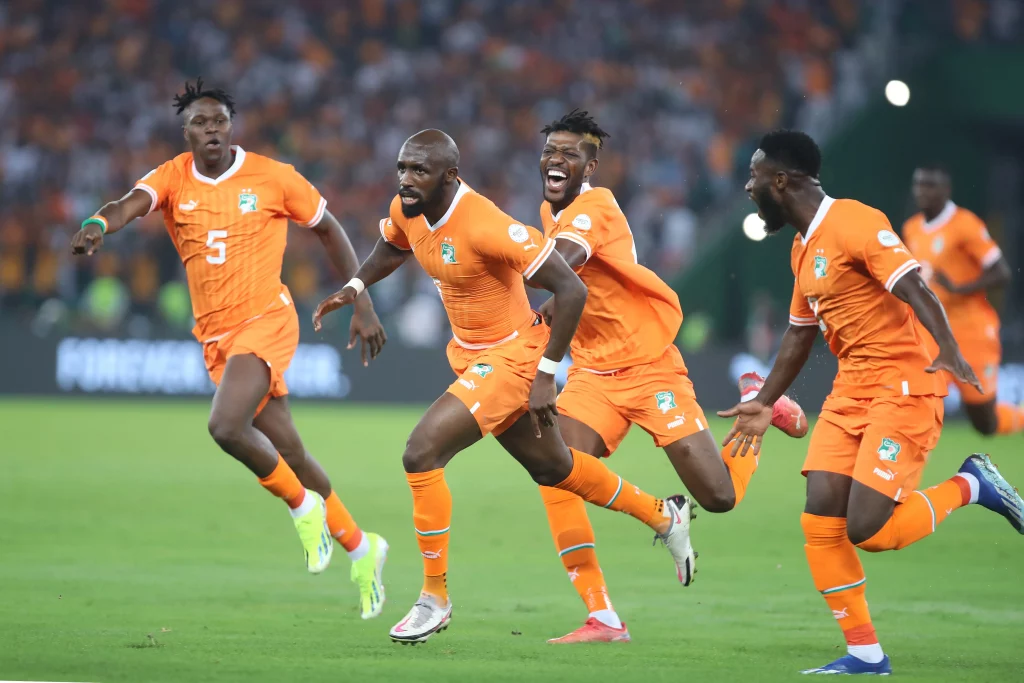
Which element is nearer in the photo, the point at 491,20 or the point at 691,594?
the point at 691,594

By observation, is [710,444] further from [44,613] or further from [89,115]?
[89,115]

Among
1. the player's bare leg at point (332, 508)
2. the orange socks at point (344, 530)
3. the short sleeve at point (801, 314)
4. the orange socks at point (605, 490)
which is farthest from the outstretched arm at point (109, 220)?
the short sleeve at point (801, 314)

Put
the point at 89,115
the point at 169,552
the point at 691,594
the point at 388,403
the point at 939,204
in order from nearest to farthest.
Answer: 1. the point at 691,594
2. the point at 169,552
3. the point at 939,204
4. the point at 388,403
5. the point at 89,115

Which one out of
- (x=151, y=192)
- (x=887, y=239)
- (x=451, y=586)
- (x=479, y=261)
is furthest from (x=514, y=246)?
(x=451, y=586)

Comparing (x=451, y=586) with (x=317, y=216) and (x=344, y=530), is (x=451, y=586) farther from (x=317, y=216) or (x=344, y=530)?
(x=317, y=216)

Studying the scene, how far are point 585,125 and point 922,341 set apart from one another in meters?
2.10

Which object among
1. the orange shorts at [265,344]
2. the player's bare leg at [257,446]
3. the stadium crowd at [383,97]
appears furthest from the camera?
the stadium crowd at [383,97]

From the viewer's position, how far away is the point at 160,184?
25.7 feet

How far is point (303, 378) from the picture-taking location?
68.3 ft

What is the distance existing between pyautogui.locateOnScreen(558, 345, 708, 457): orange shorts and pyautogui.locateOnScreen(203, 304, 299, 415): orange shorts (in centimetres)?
168

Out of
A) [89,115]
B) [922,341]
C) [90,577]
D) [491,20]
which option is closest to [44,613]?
[90,577]

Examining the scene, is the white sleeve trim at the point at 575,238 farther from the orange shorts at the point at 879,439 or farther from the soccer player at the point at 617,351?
the orange shorts at the point at 879,439

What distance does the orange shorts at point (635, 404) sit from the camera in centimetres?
721

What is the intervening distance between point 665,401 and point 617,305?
0.57m
